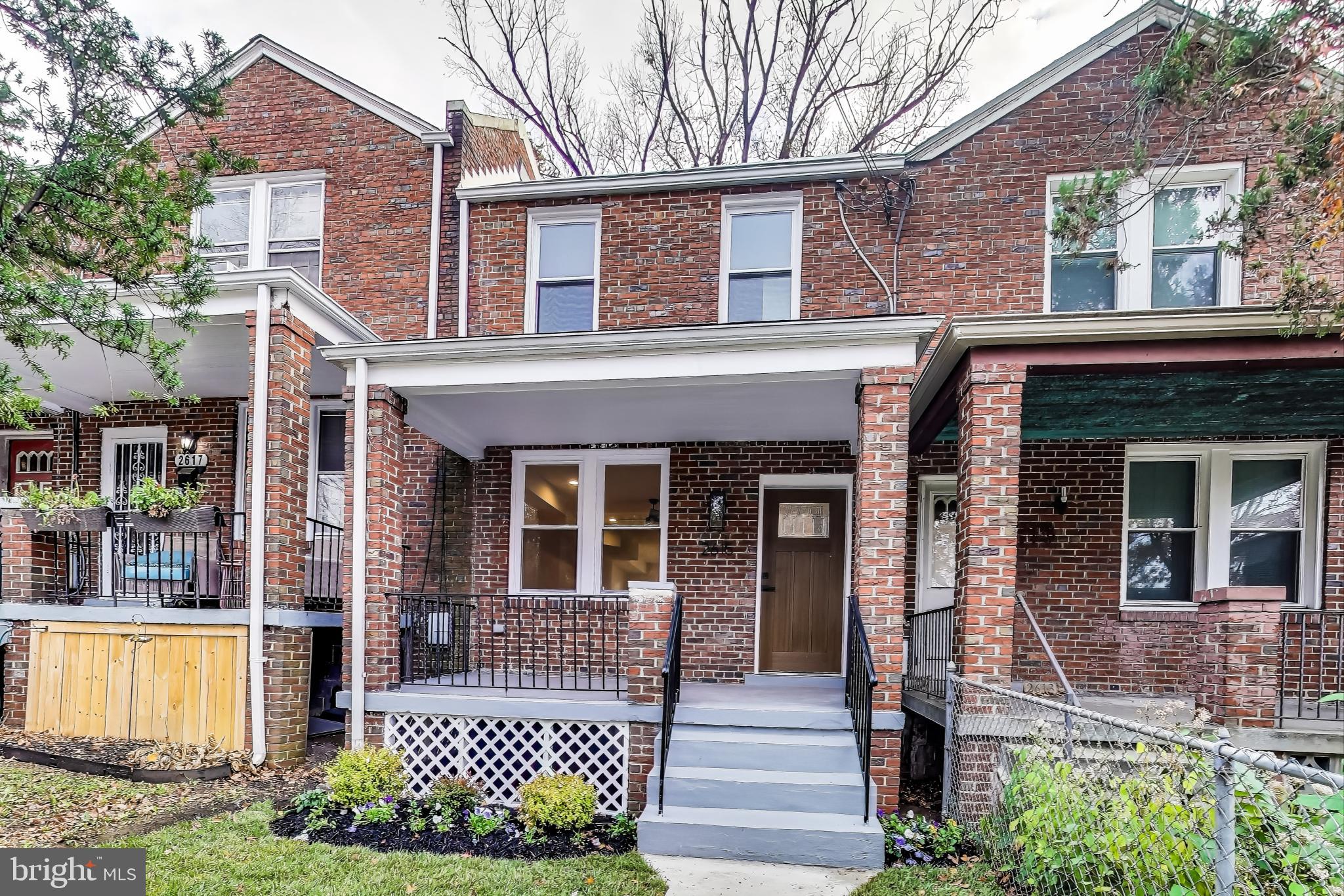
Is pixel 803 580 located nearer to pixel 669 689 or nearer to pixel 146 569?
pixel 669 689

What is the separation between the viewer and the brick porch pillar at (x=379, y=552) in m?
5.90

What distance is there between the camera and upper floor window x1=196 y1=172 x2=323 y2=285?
8781 mm

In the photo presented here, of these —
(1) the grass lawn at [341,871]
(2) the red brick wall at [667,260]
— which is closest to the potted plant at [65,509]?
(1) the grass lawn at [341,871]

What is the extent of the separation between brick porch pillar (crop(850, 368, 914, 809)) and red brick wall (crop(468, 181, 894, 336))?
2666mm

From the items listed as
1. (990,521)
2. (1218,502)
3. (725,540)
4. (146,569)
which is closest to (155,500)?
(146,569)

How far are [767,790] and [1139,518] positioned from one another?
17.0 feet

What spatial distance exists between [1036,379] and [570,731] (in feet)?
15.3

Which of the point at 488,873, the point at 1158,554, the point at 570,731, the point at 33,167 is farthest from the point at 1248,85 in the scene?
the point at 33,167

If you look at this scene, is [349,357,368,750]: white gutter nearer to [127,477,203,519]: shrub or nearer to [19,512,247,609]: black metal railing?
[19,512,247,609]: black metal railing

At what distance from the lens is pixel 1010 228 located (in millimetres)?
7488

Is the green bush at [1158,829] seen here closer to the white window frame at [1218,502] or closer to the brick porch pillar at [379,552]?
the white window frame at [1218,502]

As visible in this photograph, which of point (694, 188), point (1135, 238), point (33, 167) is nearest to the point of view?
point (33, 167)

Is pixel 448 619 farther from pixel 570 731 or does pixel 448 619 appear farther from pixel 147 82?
pixel 147 82

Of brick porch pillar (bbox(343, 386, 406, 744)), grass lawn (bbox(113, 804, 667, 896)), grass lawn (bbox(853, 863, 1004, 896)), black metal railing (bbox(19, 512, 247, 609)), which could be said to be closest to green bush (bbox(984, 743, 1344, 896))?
grass lawn (bbox(853, 863, 1004, 896))
